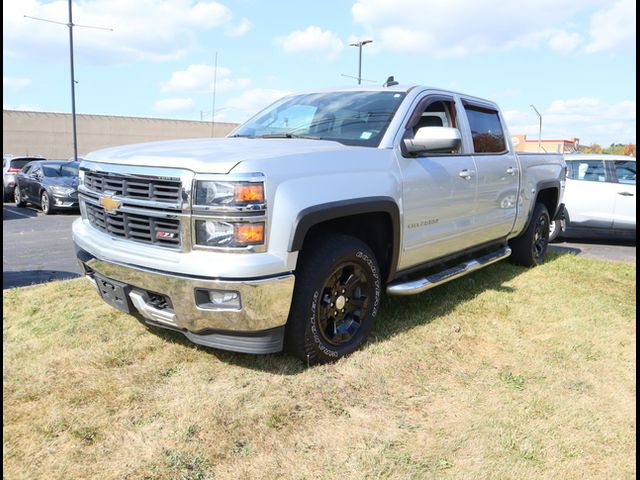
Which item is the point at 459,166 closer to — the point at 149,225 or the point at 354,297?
the point at 354,297

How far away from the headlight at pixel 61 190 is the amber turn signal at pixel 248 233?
11.7m

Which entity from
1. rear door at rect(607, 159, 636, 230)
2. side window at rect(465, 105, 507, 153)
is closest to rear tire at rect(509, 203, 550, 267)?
side window at rect(465, 105, 507, 153)

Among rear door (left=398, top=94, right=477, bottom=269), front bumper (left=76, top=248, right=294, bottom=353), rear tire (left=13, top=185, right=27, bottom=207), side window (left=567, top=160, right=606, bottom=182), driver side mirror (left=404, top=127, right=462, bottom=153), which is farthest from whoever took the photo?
rear tire (left=13, top=185, right=27, bottom=207)

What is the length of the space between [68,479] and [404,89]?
11.7 feet

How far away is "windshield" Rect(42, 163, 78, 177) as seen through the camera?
13789 mm

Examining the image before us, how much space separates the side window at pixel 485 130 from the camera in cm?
505

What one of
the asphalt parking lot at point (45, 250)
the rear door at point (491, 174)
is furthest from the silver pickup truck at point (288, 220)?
the asphalt parking lot at point (45, 250)

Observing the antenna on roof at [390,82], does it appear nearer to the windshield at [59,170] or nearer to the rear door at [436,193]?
the rear door at [436,193]

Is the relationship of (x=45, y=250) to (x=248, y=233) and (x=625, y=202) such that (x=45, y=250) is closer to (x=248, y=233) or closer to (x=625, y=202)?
(x=248, y=233)

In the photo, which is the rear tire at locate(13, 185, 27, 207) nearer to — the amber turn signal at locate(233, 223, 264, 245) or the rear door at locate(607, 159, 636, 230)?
the amber turn signal at locate(233, 223, 264, 245)

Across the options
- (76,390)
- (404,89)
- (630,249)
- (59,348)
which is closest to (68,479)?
(76,390)

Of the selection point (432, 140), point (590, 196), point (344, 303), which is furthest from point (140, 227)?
point (590, 196)

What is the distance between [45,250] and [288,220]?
244 inches

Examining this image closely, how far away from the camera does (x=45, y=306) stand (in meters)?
4.56
